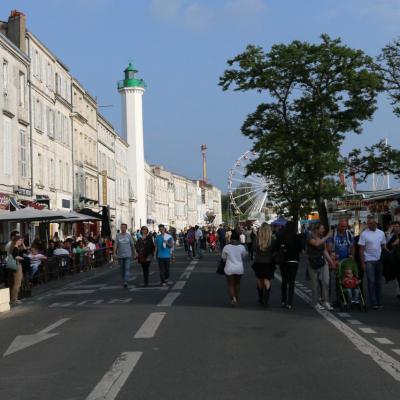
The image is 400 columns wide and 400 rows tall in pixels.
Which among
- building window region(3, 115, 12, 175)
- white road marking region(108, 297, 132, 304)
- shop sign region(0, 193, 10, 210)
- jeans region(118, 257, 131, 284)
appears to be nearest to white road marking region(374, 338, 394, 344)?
white road marking region(108, 297, 132, 304)

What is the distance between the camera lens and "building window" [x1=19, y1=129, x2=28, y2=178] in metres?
38.7

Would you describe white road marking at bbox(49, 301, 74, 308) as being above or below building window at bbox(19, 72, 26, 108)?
below

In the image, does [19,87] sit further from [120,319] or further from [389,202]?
[120,319]

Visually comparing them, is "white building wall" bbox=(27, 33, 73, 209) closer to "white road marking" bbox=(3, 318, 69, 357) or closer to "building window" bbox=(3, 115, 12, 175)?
"building window" bbox=(3, 115, 12, 175)

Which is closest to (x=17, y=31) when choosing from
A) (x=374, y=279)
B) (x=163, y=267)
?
(x=163, y=267)

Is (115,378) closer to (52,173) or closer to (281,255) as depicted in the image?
(281,255)

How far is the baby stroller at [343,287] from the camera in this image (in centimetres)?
1405

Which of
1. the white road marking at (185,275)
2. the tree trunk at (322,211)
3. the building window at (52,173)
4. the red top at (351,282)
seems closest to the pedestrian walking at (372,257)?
the red top at (351,282)

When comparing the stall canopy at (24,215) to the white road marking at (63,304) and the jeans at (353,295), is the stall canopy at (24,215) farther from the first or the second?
the jeans at (353,295)

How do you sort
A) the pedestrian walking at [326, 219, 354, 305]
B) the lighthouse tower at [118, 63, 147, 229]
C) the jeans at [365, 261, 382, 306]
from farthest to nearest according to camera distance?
the lighthouse tower at [118, 63, 147, 229]
the pedestrian walking at [326, 219, 354, 305]
the jeans at [365, 261, 382, 306]

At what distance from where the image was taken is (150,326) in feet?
38.9

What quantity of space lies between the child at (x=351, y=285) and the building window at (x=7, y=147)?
24.6 m

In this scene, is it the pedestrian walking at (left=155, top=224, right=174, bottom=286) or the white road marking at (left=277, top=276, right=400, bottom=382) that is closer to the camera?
the white road marking at (left=277, top=276, right=400, bottom=382)

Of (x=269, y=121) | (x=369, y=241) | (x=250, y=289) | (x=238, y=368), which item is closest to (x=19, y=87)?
(x=269, y=121)
